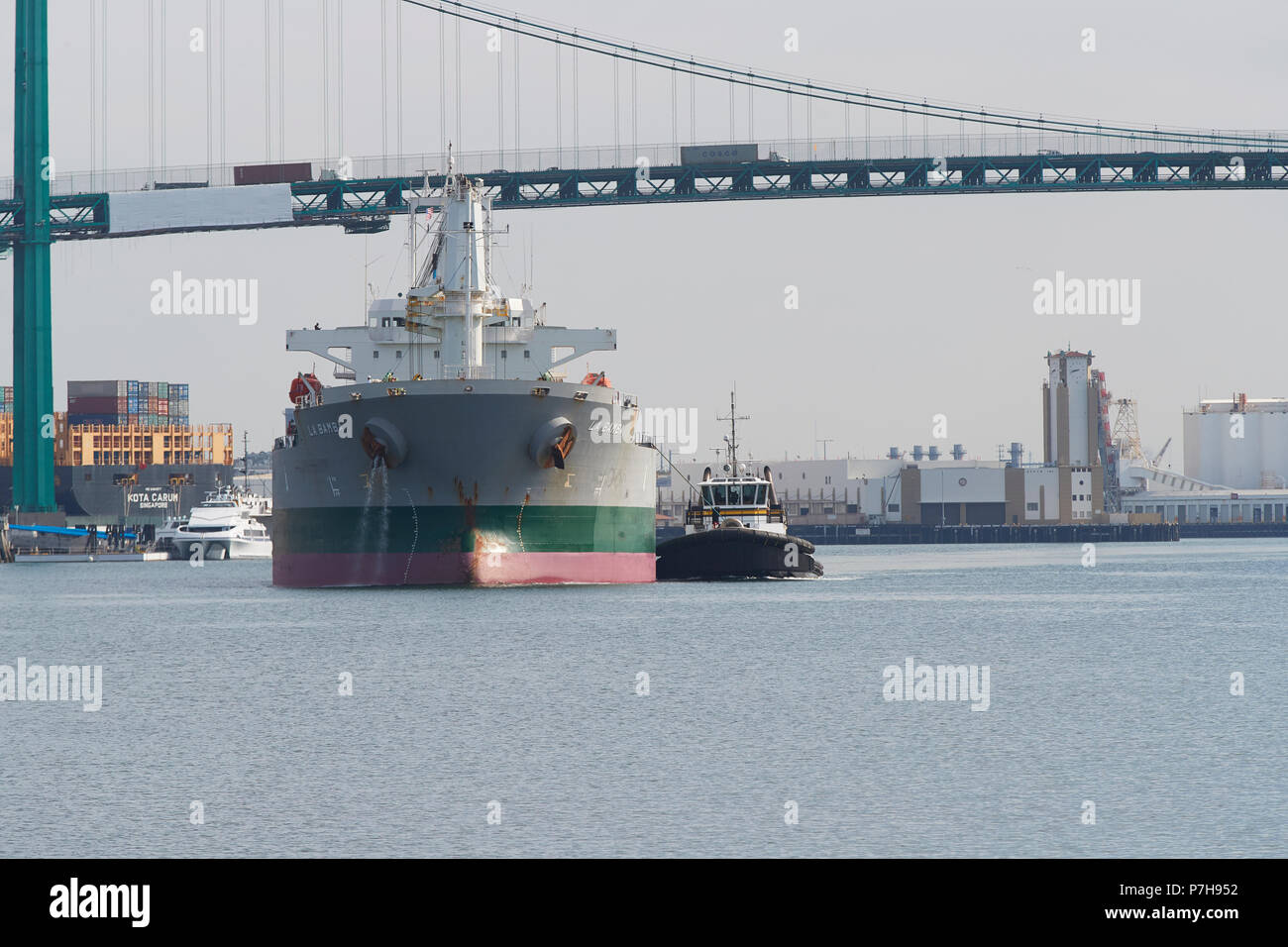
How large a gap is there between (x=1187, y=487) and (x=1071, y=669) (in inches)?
6346

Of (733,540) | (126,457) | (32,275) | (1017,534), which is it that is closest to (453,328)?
(733,540)

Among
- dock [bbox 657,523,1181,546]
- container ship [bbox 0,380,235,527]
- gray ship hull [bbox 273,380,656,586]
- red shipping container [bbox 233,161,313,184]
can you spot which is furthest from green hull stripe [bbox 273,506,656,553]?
dock [bbox 657,523,1181,546]

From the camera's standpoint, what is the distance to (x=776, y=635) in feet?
110

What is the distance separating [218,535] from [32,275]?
23132 millimetres

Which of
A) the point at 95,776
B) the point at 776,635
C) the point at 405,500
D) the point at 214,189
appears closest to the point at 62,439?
the point at 214,189

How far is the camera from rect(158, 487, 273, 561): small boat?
102312mm

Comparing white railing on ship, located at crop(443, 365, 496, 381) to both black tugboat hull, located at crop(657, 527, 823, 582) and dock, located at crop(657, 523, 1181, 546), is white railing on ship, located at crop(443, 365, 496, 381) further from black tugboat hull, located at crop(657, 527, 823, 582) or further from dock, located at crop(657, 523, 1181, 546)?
dock, located at crop(657, 523, 1181, 546)

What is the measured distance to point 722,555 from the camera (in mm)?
52531

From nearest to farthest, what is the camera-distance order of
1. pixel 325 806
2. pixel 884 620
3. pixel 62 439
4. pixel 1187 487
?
pixel 325 806
pixel 884 620
pixel 62 439
pixel 1187 487

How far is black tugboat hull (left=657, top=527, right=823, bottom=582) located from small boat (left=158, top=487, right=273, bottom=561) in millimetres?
53587

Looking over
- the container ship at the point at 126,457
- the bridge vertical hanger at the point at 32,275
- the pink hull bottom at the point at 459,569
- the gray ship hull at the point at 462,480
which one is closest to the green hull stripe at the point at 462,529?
the gray ship hull at the point at 462,480

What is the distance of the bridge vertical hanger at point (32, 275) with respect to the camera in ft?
264

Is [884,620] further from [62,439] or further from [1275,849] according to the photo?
[62,439]

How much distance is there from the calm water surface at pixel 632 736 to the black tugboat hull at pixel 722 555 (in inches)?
469
